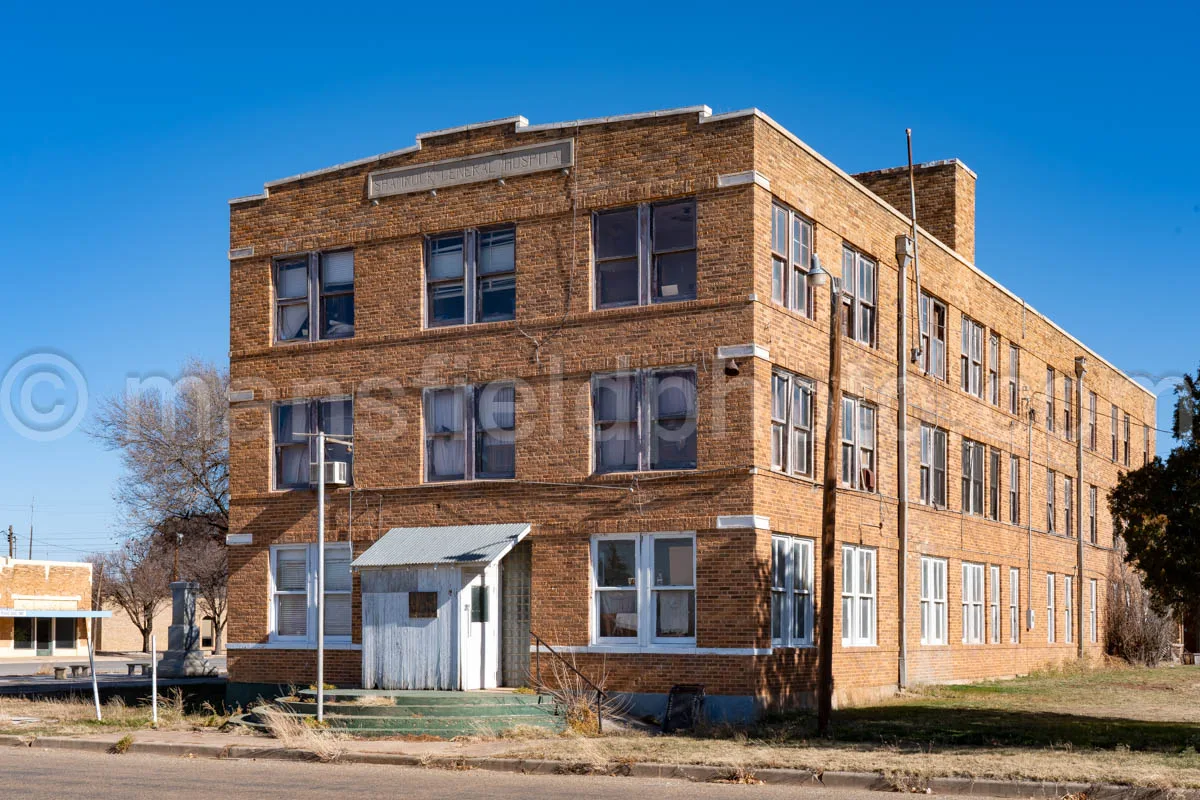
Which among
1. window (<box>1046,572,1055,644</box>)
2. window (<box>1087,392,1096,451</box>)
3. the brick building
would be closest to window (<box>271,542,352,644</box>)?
the brick building

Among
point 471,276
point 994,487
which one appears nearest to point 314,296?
point 471,276

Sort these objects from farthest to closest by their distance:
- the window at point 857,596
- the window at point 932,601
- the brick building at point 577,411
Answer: the window at point 932,601
the window at point 857,596
the brick building at point 577,411

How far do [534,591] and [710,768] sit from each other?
897 cm

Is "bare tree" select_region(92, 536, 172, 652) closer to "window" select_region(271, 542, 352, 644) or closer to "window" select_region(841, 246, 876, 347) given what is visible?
"window" select_region(271, 542, 352, 644)

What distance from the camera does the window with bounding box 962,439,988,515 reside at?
36.5 m

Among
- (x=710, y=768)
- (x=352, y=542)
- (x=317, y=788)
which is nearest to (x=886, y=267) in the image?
(x=352, y=542)

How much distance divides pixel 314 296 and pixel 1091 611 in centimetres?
2910

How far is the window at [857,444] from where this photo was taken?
29.6 m

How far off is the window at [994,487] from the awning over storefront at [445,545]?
1617 centimetres

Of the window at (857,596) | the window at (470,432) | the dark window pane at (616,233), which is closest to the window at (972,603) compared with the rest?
the window at (857,596)

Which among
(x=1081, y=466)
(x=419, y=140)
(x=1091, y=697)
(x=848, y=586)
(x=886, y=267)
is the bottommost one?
(x=1091, y=697)

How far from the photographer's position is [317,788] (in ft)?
55.3

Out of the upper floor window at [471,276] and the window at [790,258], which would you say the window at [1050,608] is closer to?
the window at [790,258]

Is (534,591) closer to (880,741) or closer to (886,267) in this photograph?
(880,741)
